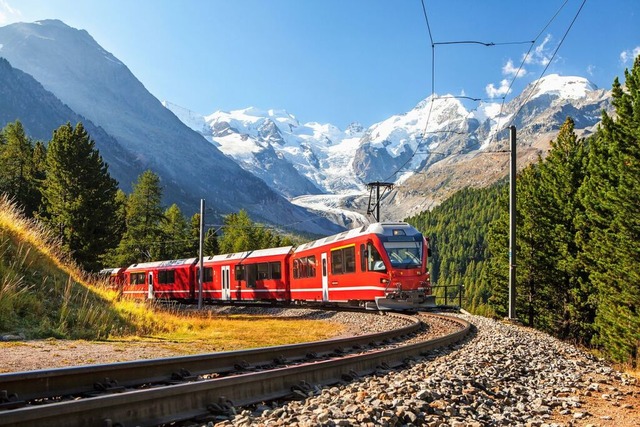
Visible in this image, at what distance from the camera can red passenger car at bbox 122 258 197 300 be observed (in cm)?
4230

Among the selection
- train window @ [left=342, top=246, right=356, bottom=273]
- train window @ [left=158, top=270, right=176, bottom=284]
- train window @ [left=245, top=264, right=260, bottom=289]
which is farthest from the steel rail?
train window @ [left=158, top=270, right=176, bottom=284]

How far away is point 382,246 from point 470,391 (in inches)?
567

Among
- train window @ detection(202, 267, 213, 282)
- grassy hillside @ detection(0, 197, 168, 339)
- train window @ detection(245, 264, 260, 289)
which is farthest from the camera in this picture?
train window @ detection(202, 267, 213, 282)

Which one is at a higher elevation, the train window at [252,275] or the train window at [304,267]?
the train window at [304,267]

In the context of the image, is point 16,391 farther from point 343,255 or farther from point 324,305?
point 324,305

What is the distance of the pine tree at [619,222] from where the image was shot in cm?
2322

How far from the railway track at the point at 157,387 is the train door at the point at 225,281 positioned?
1154 inches

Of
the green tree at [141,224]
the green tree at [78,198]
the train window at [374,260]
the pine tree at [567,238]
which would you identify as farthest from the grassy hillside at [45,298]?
the green tree at [141,224]

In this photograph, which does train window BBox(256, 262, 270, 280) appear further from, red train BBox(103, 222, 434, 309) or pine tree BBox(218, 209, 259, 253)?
pine tree BBox(218, 209, 259, 253)

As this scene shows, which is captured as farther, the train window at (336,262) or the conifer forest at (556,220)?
the train window at (336,262)

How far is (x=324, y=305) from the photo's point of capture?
29000mm

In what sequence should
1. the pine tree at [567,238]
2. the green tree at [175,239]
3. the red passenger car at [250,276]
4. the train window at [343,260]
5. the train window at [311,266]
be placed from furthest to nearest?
1. the green tree at [175,239]
2. the red passenger car at [250,276]
3. the pine tree at [567,238]
4. the train window at [311,266]
5. the train window at [343,260]

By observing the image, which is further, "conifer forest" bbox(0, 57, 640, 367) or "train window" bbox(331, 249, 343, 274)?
"train window" bbox(331, 249, 343, 274)

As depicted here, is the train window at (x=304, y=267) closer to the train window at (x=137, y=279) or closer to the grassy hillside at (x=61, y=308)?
the grassy hillside at (x=61, y=308)
